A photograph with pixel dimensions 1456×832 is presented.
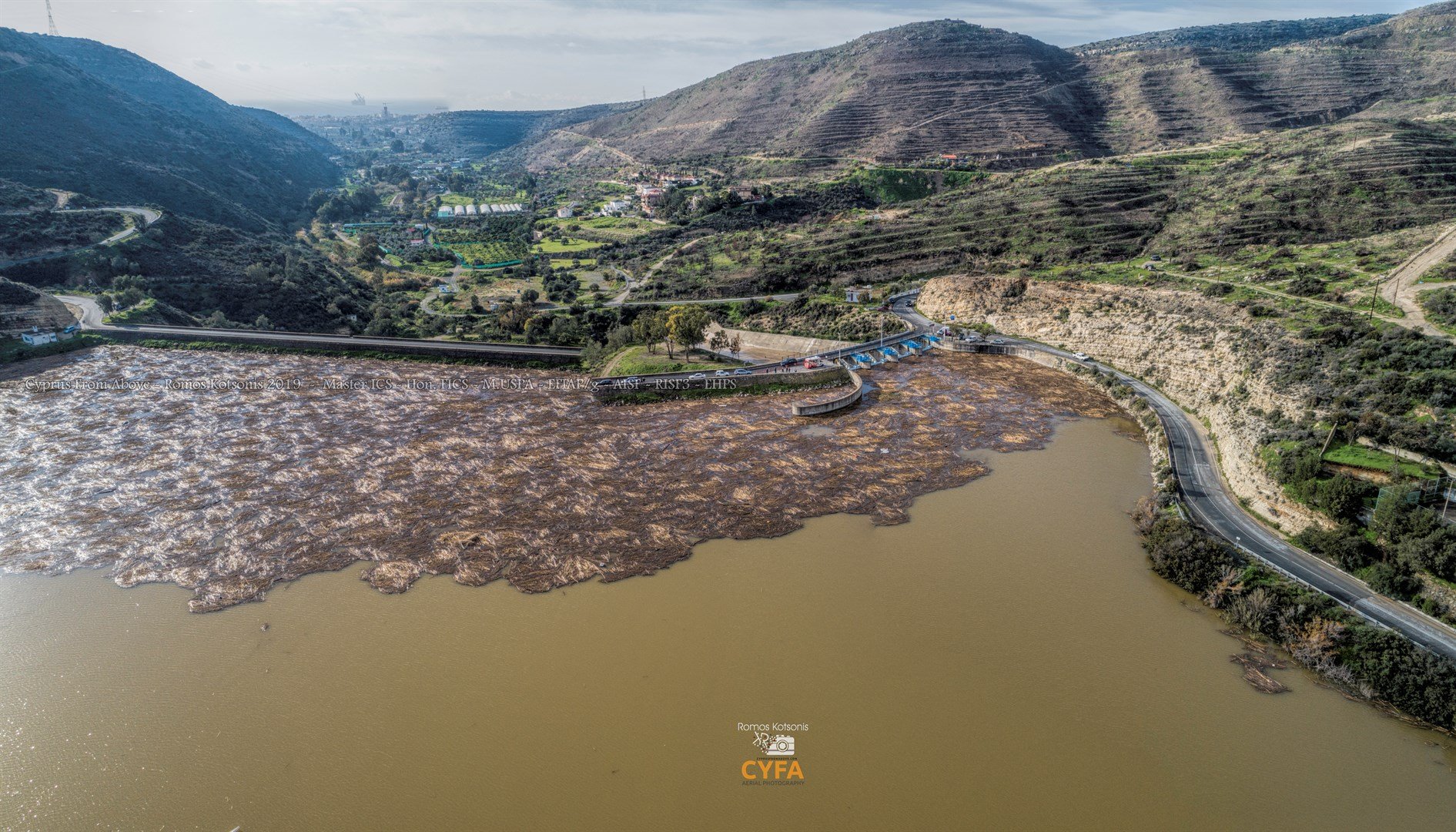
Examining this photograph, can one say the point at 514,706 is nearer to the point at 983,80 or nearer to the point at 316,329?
the point at 316,329

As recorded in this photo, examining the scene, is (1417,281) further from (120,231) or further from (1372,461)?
(120,231)

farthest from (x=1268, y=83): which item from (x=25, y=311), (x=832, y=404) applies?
(x=25, y=311)

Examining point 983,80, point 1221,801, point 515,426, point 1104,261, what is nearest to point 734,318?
point 515,426

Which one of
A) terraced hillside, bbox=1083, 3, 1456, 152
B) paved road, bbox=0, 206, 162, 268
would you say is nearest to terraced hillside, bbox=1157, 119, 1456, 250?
terraced hillside, bbox=1083, 3, 1456, 152

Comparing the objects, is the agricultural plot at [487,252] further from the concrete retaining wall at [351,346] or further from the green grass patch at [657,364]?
the green grass patch at [657,364]

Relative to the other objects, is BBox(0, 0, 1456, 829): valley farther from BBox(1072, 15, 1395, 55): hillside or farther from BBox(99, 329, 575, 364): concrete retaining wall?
BBox(1072, 15, 1395, 55): hillside
